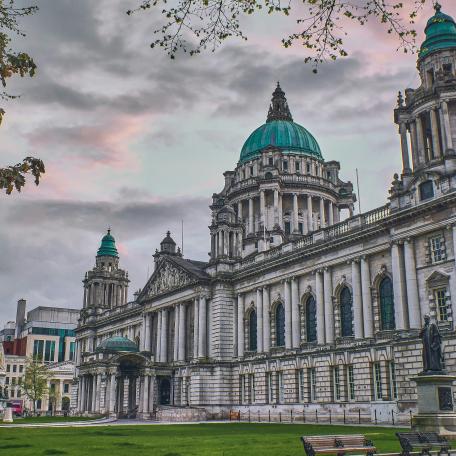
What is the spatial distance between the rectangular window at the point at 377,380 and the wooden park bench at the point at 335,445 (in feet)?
92.7

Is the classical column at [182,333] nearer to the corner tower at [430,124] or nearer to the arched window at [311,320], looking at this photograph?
the arched window at [311,320]

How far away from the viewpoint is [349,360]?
49625 mm

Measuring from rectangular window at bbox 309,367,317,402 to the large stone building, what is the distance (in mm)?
87

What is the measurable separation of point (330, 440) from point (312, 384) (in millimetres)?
35952

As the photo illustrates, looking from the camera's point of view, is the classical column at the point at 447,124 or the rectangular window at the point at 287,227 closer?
the classical column at the point at 447,124

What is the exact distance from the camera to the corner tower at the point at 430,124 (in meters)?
44.4

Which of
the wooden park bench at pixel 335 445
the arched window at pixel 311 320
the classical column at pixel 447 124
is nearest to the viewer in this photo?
the wooden park bench at pixel 335 445

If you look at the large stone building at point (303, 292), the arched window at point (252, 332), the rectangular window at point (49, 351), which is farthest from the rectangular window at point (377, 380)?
the rectangular window at point (49, 351)

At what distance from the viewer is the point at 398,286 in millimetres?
45031

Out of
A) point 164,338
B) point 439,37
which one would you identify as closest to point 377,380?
point 439,37

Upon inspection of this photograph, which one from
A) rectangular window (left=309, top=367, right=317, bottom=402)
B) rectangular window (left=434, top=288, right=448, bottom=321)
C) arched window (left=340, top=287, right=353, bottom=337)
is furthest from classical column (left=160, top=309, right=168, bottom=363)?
rectangular window (left=434, top=288, right=448, bottom=321)

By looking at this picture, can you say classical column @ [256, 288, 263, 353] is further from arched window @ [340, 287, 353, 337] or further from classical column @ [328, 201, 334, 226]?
classical column @ [328, 201, 334, 226]

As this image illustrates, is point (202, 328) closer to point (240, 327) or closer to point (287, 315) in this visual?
point (240, 327)

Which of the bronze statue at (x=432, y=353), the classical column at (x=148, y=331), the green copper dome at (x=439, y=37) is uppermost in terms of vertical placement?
the green copper dome at (x=439, y=37)
